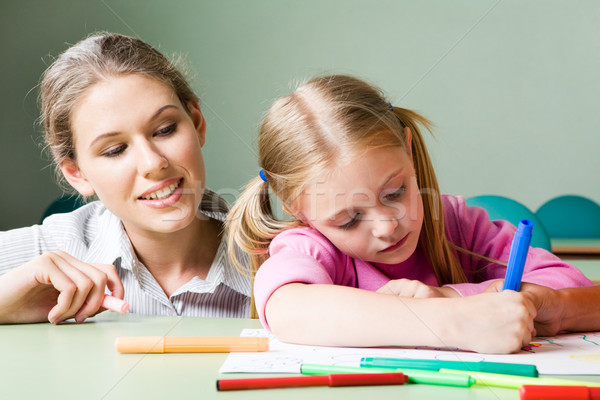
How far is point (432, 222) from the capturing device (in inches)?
37.4

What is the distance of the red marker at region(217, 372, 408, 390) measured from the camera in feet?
1.75

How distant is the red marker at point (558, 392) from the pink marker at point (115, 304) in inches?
21.7

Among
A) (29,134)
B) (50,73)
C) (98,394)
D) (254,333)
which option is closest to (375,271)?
(254,333)

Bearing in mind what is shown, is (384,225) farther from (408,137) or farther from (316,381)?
(316,381)

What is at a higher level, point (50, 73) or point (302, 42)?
point (302, 42)

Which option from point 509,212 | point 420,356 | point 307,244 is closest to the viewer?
point 420,356

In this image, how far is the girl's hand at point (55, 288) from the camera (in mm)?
856

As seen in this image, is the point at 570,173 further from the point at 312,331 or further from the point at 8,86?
the point at 8,86

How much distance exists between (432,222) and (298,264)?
27cm

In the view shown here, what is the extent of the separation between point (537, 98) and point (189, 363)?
2926mm

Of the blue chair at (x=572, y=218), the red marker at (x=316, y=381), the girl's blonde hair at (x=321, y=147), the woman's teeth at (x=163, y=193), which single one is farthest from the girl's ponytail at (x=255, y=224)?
the blue chair at (x=572, y=218)

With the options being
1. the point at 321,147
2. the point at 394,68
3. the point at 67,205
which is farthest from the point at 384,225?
the point at 394,68

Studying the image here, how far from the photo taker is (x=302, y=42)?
10.7ft

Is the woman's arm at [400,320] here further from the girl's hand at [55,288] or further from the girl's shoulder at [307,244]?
the girl's hand at [55,288]
